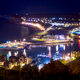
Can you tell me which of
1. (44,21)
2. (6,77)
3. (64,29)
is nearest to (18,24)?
(44,21)

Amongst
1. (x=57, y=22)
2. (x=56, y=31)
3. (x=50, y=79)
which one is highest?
(x=57, y=22)

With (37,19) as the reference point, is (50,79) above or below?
below

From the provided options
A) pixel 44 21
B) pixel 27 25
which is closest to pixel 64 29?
pixel 44 21

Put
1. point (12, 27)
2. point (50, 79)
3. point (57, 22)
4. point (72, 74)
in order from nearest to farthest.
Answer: point (50, 79) → point (72, 74) → point (57, 22) → point (12, 27)

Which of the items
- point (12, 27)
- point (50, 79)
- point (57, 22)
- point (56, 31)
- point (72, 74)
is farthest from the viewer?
point (12, 27)

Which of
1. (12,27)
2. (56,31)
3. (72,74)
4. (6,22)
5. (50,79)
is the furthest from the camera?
(6,22)

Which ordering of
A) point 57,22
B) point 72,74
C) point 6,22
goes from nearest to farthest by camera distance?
point 72,74
point 57,22
point 6,22

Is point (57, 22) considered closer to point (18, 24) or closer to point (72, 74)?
point (18, 24)

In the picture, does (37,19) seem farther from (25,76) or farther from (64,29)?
(25,76)

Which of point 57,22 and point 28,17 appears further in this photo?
point 28,17
